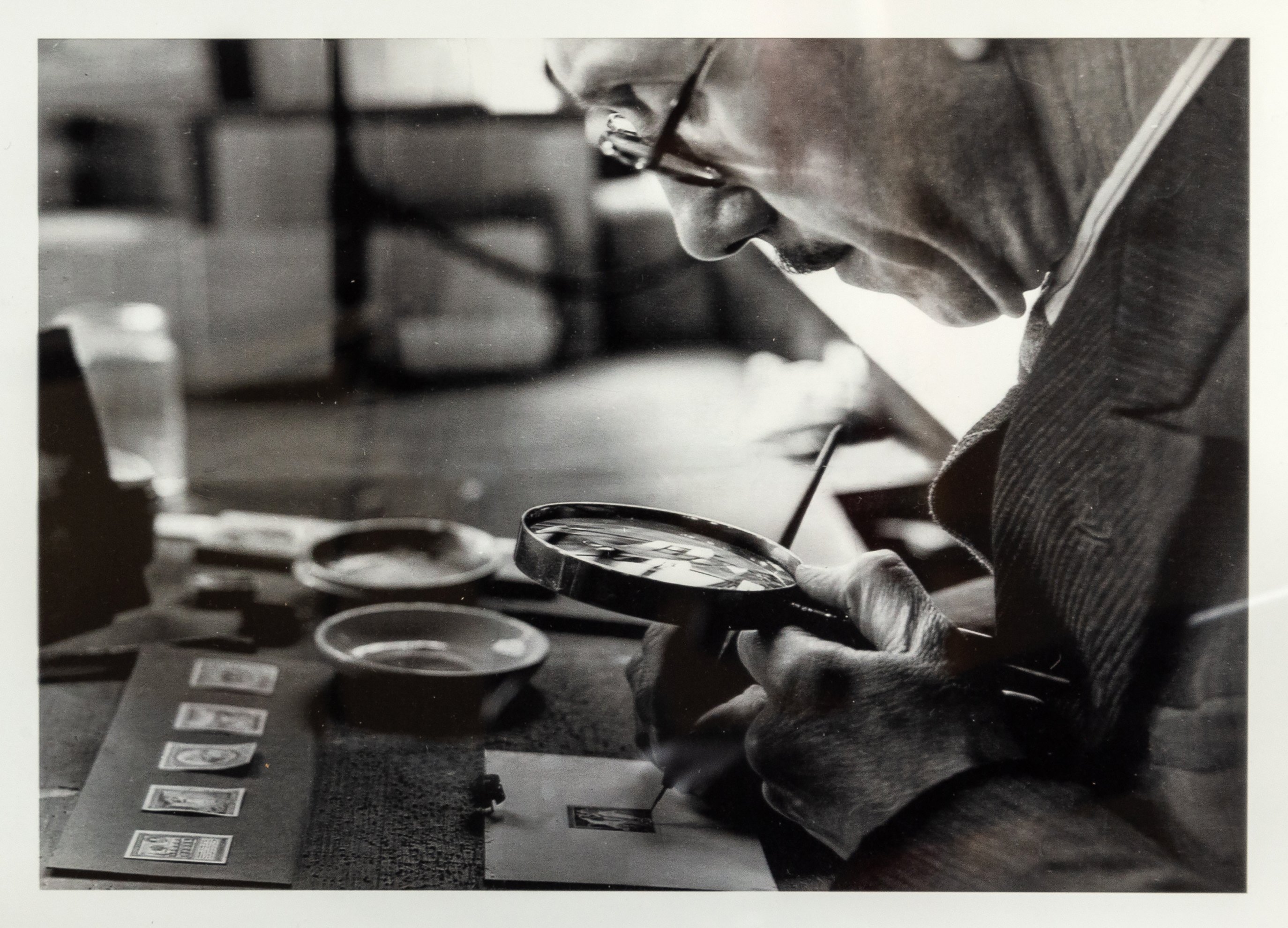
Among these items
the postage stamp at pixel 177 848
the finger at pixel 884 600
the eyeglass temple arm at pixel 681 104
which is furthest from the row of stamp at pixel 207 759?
the eyeglass temple arm at pixel 681 104

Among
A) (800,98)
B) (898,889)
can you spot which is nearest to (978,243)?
(800,98)

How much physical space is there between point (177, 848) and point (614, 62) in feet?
3.32

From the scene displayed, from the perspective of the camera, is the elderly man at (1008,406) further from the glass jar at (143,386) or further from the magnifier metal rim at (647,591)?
the glass jar at (143,386)

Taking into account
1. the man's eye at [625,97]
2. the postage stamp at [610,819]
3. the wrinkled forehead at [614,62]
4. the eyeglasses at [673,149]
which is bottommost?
the postage stamp at [610,819]

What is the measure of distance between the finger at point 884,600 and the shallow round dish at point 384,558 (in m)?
0.40

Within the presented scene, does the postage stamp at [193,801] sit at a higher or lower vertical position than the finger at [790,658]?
lower

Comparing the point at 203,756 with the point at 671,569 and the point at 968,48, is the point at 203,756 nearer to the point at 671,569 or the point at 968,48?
the point at 671,569

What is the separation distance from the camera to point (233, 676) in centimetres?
121

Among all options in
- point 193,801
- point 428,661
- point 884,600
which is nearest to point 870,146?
point 884,600

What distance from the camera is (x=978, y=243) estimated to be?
1192 mm

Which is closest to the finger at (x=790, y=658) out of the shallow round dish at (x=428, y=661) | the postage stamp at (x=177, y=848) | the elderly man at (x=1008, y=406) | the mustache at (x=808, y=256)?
the elderly man at (x=1008, y=406)

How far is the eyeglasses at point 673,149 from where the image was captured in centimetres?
119

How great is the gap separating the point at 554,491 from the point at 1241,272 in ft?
2.74

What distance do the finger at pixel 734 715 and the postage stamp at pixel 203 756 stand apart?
20.5 inches
